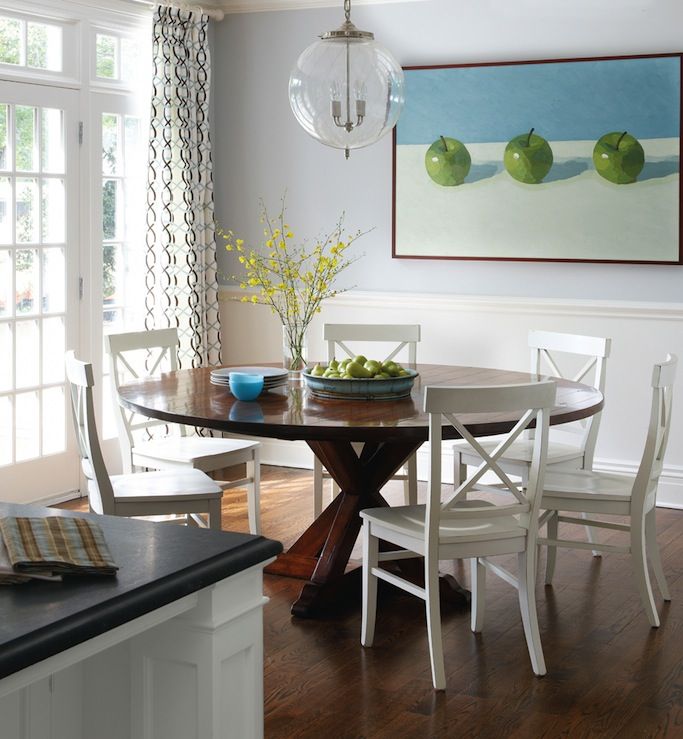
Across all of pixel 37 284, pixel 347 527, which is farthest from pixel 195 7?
pixel 347 527

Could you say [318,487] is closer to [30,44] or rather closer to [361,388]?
[361,388]

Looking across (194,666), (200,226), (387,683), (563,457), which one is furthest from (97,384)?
(194,666)

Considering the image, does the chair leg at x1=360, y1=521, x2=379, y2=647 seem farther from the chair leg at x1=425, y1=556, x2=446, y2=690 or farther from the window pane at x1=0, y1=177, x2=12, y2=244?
the window pane at x1=0, y1=177, x2=12, y2=244

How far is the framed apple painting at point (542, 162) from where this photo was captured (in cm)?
533

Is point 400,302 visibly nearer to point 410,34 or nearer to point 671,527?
point 410,34

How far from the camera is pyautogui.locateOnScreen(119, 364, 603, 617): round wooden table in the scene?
11.1ft

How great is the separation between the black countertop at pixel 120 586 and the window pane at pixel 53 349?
12.0ft

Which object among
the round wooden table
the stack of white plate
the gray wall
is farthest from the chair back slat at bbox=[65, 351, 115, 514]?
the gray wall

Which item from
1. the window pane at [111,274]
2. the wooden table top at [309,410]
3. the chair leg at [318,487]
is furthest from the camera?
the window pane at [111,274]

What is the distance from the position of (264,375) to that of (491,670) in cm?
136

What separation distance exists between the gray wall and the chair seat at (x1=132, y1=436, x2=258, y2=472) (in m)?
1.87

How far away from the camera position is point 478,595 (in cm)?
365

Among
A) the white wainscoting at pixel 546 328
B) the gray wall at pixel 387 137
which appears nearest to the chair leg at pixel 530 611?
the white wainscoting at pixel 546 328

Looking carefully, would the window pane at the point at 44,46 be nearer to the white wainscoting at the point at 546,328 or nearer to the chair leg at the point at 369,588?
the white wainscoting at the point at 546,328
